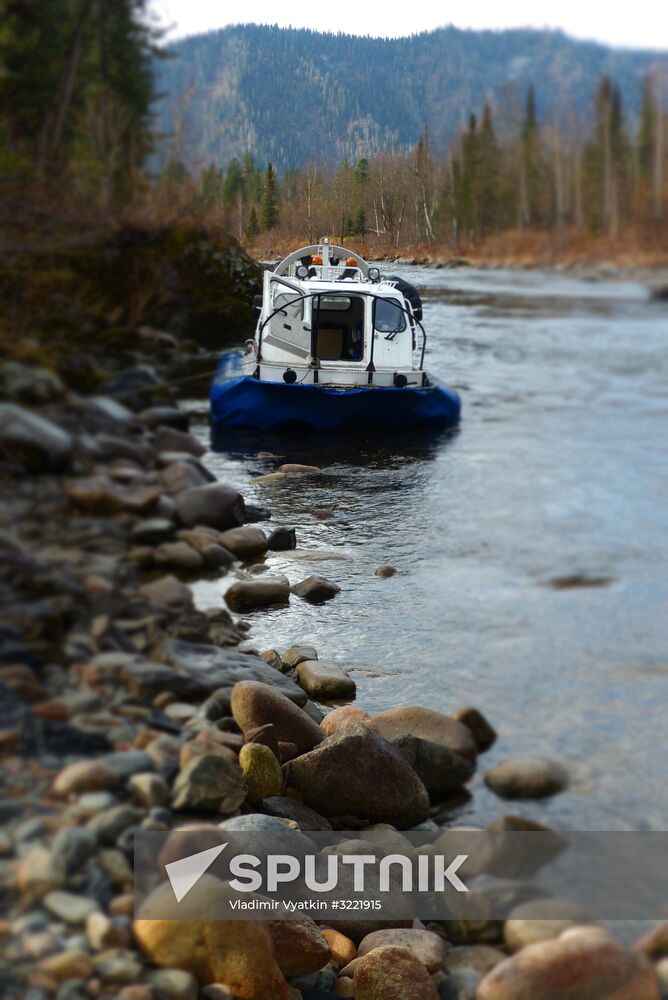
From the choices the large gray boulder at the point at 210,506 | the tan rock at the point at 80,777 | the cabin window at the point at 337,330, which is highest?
the cabin window at the point at 337,330

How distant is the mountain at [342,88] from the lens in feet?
4.39

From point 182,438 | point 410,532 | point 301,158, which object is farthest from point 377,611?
point 301,158

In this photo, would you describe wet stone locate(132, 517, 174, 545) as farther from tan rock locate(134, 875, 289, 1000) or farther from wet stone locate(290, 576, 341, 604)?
tan rock locate(134, 875, 289, 1000)

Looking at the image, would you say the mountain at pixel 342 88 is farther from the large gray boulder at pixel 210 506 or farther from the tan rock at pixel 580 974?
the tan rock at pixel 580 974

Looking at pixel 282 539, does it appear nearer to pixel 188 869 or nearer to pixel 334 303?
pixel 334 303

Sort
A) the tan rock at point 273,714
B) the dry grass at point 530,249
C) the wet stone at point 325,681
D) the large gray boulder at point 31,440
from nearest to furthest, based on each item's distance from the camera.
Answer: the dry grass at point 530,249 → the large gray boulder at point 31,440 → the tan rock at point 273,714 → the wet stone at point 325,681

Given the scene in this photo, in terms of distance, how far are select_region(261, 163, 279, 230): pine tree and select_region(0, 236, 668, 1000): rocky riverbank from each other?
0.89 feet

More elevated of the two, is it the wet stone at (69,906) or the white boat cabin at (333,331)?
the white boat cabin at (333,331)

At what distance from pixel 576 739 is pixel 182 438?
0.78m

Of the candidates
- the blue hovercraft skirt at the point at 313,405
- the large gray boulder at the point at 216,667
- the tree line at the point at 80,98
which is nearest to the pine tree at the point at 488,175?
the blue hovercraft skirt at the point at 313,405

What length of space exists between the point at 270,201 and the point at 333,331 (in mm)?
271

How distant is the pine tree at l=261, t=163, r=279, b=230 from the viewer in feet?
5.27

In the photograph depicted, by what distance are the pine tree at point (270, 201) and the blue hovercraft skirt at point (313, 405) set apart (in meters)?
0.25

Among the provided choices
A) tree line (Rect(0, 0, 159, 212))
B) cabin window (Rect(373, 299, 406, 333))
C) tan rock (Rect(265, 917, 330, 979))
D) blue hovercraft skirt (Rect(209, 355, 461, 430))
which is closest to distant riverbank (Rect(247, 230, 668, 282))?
cabin window (Rect(373, 299, 406, 333))
